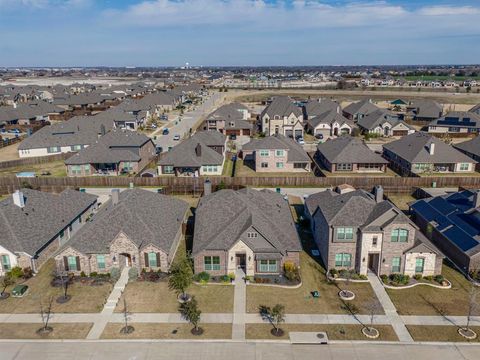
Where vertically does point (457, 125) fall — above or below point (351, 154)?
above

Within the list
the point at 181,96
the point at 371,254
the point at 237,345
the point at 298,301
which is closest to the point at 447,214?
the point at 371,254

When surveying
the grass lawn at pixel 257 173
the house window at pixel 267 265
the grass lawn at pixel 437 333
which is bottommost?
the grass lawn at pixel 437 333

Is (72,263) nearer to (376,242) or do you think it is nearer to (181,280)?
(181,280)

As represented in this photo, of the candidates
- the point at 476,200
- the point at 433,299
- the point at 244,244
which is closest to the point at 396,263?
the point at 433,299

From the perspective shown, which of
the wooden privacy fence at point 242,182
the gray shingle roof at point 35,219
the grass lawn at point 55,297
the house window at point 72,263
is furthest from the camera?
the wooden privacy fence at point 242,182

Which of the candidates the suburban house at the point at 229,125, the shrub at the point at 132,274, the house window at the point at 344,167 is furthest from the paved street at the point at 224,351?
the suburban house at the point at 229,125

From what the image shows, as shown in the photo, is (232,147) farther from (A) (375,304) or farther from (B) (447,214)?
(A) (375,304)

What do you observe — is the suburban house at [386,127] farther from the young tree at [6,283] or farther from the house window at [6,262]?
the young tree at [6,283]

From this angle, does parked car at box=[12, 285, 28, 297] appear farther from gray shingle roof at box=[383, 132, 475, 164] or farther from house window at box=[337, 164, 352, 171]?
gray shingle roof at box=[383, 132, 475, 164]
